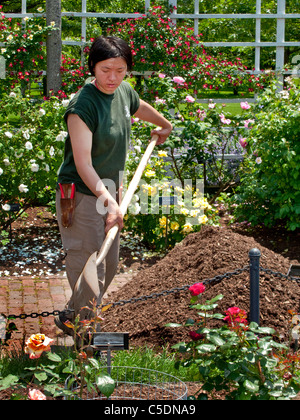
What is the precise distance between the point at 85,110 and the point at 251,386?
1.64 metres

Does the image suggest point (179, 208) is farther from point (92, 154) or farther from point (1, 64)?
point (1, 64)

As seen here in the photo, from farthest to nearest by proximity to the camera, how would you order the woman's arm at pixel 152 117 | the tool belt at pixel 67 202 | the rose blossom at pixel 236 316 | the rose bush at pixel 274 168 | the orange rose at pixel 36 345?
the rose bush at pixel 274 168
the woman's arm at pixel 152 117
the tool belt at pixel 67 202
the orange rose at pixel 36 345
the rose blossom at pixel 236 316

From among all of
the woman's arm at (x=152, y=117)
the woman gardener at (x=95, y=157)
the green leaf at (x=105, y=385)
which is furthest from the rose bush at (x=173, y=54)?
the green leaf at (x=105, y=385)

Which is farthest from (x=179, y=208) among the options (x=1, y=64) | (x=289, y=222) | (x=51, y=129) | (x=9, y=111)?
Answer: (x=1, y=64)

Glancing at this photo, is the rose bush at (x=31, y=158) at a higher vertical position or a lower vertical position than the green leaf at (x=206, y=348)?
higher

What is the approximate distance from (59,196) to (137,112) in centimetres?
79

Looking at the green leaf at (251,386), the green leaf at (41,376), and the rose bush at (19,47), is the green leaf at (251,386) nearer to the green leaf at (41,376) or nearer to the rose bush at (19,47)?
the green leaf at (41,376)

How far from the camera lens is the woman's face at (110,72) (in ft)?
11.2

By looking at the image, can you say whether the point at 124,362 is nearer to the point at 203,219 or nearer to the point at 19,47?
the point at 203,219

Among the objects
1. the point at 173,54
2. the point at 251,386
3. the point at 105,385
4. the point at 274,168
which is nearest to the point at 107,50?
the point at 105,385

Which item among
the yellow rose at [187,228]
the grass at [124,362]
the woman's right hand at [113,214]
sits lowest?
the grass at [124,362]

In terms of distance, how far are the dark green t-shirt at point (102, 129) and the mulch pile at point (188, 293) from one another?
3.26 feet

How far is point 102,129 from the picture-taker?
3465mm
